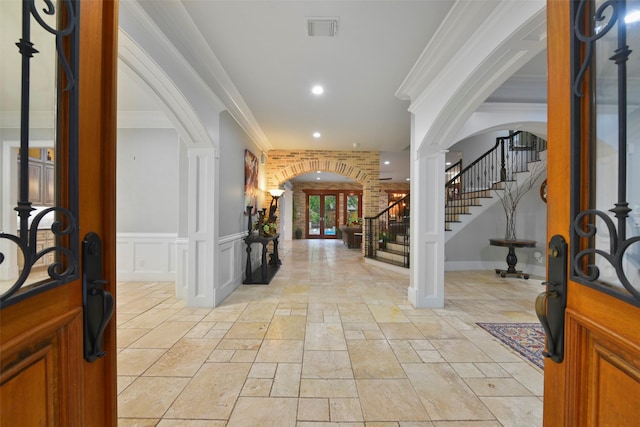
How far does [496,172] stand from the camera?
19.5 feet

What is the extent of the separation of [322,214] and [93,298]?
12474 millimetres

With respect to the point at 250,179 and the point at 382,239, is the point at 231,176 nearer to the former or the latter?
the point at 250,179

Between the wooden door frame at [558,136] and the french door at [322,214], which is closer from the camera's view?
the wooden door frame at [558,136]

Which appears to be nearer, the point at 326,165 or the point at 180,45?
the point at 180,45

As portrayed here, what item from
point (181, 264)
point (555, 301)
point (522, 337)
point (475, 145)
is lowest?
point (522, 337)

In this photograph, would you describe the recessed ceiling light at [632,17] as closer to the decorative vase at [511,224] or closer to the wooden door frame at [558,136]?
the wooden door frame at [558,136]

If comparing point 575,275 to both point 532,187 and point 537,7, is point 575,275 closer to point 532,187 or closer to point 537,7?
point 537,7

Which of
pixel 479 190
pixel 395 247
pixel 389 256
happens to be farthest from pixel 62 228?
pixel 479 190

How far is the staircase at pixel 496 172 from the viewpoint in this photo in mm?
5418

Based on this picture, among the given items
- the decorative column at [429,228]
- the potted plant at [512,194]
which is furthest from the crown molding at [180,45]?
the potted plant at [512,194]

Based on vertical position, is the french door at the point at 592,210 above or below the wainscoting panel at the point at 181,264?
above

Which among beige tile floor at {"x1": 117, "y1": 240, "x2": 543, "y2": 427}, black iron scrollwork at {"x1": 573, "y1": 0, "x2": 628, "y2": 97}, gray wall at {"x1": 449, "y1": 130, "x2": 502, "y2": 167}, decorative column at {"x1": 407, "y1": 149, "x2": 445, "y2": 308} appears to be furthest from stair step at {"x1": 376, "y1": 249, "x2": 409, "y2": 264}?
black iron scrollwork at {"x1": 573, "y1": 0, "x2": 628, "y2": 97}

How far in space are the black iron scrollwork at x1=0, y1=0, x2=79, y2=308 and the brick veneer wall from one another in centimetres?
592

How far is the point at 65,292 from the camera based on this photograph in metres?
0.67
